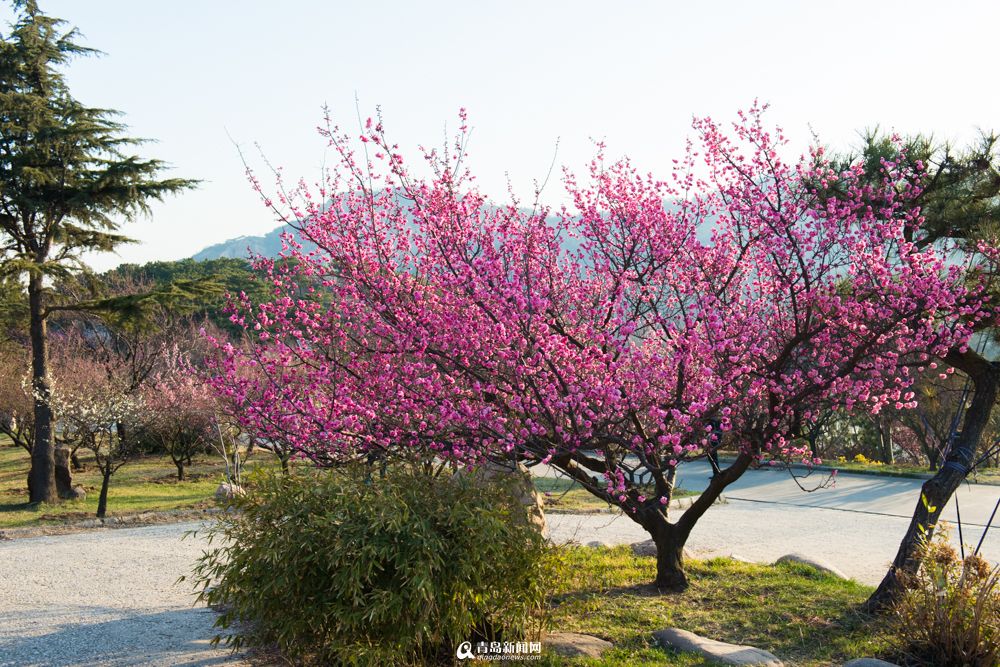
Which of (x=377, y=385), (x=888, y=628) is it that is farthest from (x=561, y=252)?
(x=888, y=628)

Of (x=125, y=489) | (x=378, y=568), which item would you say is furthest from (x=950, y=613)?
(x=125, y=489)

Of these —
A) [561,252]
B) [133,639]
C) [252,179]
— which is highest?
[252,179]

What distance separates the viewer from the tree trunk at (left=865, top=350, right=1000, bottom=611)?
6.37 m

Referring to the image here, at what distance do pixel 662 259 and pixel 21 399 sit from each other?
18.2 m

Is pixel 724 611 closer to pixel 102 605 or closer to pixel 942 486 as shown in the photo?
pixel 942 486

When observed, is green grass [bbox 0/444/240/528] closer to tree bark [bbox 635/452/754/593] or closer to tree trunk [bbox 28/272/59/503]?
tree trunk [bbox 28/272/59/503]

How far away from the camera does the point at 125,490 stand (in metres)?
17.3

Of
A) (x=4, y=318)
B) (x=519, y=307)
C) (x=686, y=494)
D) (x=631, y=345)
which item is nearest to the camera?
(x=519, y=307)

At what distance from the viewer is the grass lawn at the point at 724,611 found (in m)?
5.69

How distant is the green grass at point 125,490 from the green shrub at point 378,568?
10356mm

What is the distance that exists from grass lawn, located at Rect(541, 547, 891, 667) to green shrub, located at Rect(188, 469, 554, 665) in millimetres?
766

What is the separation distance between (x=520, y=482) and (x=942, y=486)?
3.47 meters

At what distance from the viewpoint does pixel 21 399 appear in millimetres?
19031

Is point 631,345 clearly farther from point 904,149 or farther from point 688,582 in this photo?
point 904,149
